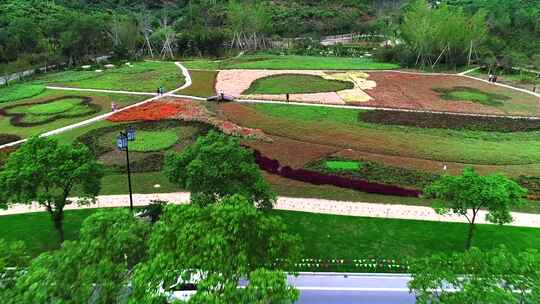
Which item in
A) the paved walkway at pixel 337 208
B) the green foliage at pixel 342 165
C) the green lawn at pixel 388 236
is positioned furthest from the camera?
the green foliage at pixel 342 165

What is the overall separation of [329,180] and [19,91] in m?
39.4

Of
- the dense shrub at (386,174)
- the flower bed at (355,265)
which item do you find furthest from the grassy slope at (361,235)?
the dense shrub at (386,174)

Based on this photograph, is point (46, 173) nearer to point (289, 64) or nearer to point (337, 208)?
point (337, 208)

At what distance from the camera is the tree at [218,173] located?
16828 millimetres

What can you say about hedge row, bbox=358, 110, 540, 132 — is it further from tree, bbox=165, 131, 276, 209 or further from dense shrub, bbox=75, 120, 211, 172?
tree, bbox=165, 131, 276, 209

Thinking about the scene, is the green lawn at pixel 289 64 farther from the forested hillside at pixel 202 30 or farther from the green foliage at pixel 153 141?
the green foliage at pixel 153 141

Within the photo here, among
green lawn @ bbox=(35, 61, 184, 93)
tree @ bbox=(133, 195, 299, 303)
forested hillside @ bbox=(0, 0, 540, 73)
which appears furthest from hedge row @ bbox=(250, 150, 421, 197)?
forested hillside @ bbox=(0, 0, 540, 73)

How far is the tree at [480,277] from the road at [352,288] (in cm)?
372

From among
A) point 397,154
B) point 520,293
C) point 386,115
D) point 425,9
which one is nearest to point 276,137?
point 397,154

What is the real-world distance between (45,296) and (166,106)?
3079cm

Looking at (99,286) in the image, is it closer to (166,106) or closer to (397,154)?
(397,154)

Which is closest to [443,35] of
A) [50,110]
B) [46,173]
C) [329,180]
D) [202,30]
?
[329,180]

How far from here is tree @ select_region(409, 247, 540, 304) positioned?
31.0ft

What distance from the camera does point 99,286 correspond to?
9.37 m
